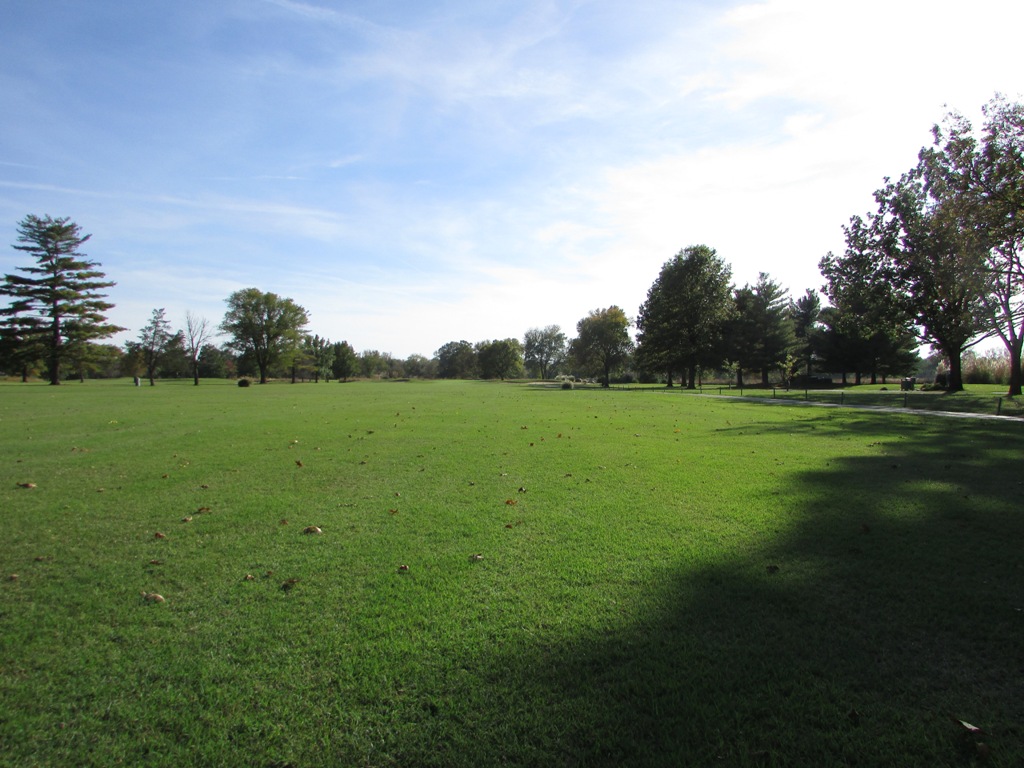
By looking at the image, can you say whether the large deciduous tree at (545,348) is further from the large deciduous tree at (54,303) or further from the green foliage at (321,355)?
the large deciduous tree at (54,303)

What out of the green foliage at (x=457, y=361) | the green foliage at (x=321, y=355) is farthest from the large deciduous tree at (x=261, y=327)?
the green foliage at (x=457, y=361)

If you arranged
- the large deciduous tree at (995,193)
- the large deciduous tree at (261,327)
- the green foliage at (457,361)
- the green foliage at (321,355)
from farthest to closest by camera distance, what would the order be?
1. the green foliage at (457,361)
2. the green foliage at (321,355)
3. the large deciduous tree at (261,327)
4. the large deciduous tree at (995,193)

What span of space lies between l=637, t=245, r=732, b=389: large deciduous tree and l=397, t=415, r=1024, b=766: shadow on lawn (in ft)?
166

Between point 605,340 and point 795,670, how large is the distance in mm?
70129

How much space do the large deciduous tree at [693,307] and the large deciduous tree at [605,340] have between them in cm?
1572

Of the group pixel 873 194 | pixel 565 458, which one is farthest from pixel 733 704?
pixel 873 194

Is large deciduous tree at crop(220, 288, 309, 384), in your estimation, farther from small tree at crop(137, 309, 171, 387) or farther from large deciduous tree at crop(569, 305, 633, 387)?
large deciduous tree at crop(569, 305, 633, 387)

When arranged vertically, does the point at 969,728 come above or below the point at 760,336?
below

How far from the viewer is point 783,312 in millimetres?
60094

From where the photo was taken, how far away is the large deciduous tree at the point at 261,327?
81.1 meters

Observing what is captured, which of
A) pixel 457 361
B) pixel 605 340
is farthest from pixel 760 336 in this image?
pixel 457 361

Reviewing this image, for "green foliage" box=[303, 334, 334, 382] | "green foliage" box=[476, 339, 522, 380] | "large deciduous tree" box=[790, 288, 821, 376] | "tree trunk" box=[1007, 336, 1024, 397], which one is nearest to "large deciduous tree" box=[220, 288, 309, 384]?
"green foliage" box=[303, 334, 334, 382]

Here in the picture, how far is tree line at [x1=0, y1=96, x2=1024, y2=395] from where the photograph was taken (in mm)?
23906

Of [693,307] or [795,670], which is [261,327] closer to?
[693,307]
